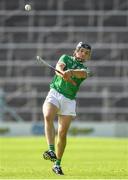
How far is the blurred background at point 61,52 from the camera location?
44.4 meters

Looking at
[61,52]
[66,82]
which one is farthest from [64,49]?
[66,82]

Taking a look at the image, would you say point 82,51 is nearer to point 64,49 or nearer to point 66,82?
point 66,82

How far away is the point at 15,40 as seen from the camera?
4706 centimetres

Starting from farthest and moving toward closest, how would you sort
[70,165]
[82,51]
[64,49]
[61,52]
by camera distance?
1. [61,52]
2. [64,49]
3. [70,165]
4. [82,51]

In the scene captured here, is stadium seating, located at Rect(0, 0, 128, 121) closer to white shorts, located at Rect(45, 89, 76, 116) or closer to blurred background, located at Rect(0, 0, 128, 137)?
blurred background, located at Rect(0, 0, 128, 137)

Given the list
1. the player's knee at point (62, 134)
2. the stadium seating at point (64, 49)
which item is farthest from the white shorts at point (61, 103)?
the stadium seating at point (64, 49)

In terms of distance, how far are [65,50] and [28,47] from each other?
2.10 meters

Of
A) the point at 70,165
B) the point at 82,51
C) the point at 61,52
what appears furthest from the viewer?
the point at 61,52

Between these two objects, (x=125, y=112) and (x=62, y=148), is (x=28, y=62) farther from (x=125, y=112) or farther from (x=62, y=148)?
(x=62, y=148)

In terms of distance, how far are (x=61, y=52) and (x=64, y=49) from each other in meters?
0.39

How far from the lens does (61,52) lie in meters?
45.9

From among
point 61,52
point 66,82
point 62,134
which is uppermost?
point 66,82

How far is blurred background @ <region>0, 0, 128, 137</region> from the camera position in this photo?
44.4 meters

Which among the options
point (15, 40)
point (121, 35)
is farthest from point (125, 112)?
point (15, 40)
